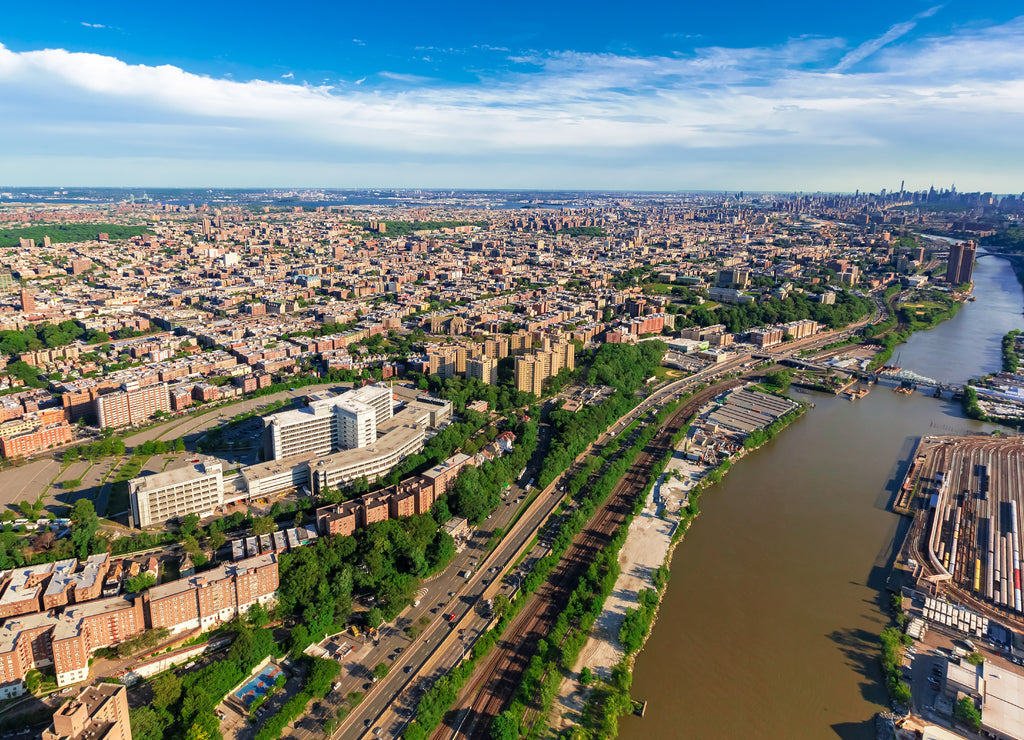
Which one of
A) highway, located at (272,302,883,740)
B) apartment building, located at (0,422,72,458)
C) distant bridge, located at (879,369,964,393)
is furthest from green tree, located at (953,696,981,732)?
apartment building, located at (0,422,72,458)

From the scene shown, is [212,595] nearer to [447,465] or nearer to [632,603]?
[447,465]

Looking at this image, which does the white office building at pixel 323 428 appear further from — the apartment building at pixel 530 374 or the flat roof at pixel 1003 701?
the flat roof at pixel 1003 701

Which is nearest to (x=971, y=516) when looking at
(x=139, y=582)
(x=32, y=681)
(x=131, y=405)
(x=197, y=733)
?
(x=197, y=733)

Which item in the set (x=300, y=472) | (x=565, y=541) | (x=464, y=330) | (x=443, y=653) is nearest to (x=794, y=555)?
(x=565, y=541)

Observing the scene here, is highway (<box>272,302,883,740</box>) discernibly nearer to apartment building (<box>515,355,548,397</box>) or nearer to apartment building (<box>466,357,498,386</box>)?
apartment building (<box>515,355,548,397</box>)

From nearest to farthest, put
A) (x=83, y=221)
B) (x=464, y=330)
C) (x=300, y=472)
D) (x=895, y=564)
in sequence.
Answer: (x=895, y=564) < (x=300, y=472) < (x=464, y=330) < (x=83, y=221)

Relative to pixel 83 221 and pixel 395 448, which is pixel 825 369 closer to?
pixel 395 448
